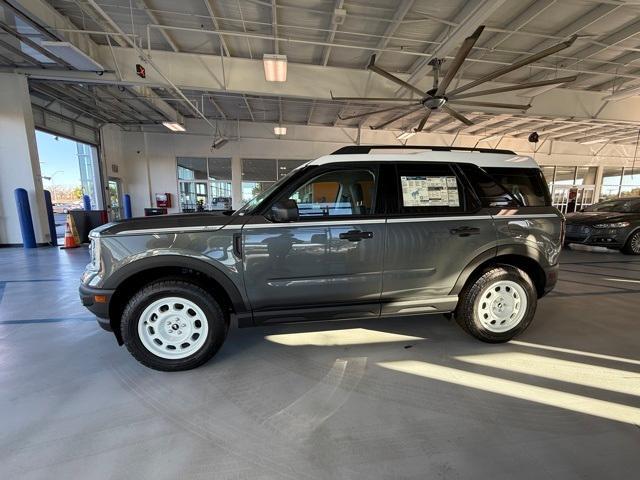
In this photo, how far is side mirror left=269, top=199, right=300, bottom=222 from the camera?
7.53 ft

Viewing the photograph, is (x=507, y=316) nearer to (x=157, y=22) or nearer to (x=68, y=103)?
(x=157, y=22)

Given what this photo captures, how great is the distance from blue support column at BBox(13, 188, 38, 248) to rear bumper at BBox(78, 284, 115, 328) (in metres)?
8.27

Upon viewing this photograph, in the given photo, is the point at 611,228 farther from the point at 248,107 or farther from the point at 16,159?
the point at 16,159

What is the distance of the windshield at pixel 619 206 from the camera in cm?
768

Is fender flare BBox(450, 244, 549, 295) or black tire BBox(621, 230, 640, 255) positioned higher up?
fender flare BBox(450, 244, 549, 295)

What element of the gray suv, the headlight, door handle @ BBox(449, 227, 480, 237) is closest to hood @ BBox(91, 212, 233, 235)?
the gray suv

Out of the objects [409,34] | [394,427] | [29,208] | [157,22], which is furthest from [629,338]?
[29,208]

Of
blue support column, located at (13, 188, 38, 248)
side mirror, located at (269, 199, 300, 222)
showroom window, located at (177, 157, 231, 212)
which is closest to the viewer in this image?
side mirror, located at (269, 199, 300, 222)

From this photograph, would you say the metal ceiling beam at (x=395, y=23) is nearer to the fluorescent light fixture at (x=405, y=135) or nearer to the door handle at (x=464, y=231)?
the door handle at (x=464, y=231)

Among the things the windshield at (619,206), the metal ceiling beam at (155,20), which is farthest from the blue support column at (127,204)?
the windshield at (619,206)

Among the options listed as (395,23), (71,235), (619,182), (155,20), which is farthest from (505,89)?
(619,182)

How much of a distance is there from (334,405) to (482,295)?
1729mm

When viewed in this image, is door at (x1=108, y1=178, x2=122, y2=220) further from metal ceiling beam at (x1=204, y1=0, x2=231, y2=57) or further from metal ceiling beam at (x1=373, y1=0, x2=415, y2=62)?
metal ceiling beam at (x1=373, y1=0, x2=415, y2=62)

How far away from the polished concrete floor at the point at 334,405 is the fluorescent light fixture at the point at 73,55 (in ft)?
18.9
